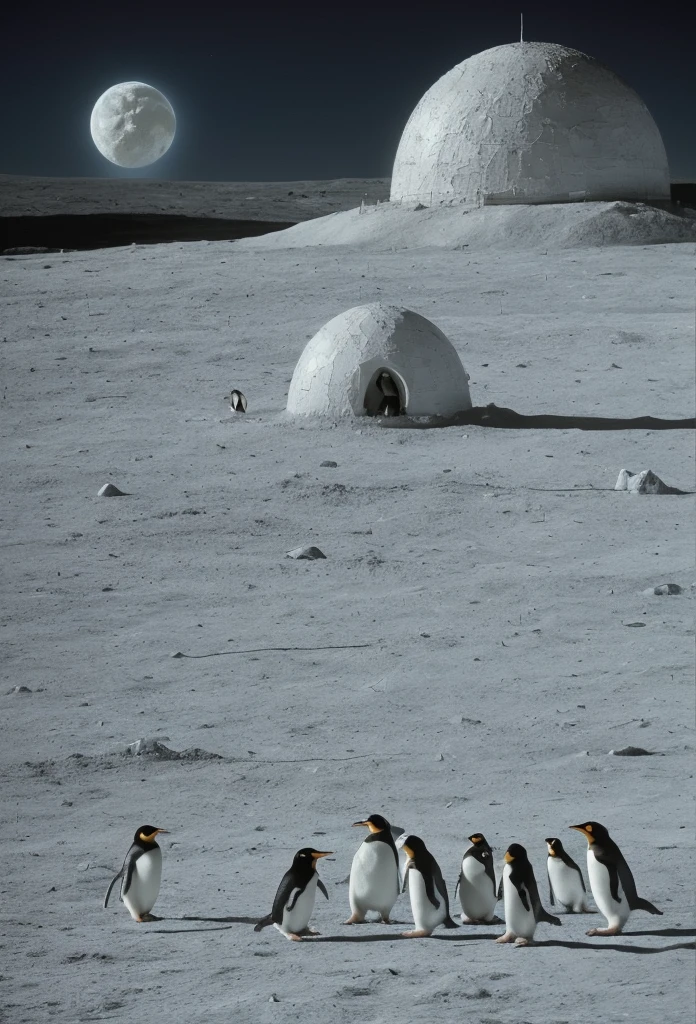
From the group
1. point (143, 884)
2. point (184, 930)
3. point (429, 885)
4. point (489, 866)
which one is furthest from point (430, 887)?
point (143, 884)

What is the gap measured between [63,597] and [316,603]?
5.59 feet

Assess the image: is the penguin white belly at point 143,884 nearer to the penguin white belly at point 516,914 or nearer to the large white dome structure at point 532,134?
the penguin white belly at point 516,914

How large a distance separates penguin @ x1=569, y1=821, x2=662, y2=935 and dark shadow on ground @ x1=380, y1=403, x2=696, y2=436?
8.80m

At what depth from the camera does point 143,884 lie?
521 cm

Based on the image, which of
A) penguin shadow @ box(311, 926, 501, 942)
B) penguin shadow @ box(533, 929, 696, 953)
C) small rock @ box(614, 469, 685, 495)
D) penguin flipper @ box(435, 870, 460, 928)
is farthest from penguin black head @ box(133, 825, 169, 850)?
small rock @ box(614, 469, 685, 495)

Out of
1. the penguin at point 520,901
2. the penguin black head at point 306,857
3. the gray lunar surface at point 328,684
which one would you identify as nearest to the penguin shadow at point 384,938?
the gray lunar surface at point 328,684

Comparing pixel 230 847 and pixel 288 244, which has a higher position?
pixel 288 244

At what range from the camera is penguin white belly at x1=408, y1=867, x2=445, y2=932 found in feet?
16.9

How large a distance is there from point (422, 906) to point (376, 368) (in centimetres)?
920

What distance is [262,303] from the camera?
20.0 m

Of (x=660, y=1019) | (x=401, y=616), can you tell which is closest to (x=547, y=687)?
(x=401, y=616)

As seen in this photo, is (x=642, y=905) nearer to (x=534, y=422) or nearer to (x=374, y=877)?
(x=374, y=877)

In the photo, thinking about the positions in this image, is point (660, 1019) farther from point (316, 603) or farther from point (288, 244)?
point (288, 244)

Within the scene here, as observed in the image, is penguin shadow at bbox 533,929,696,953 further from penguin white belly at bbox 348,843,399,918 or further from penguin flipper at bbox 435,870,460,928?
penguin white belly at bbox 348,843,399,918
